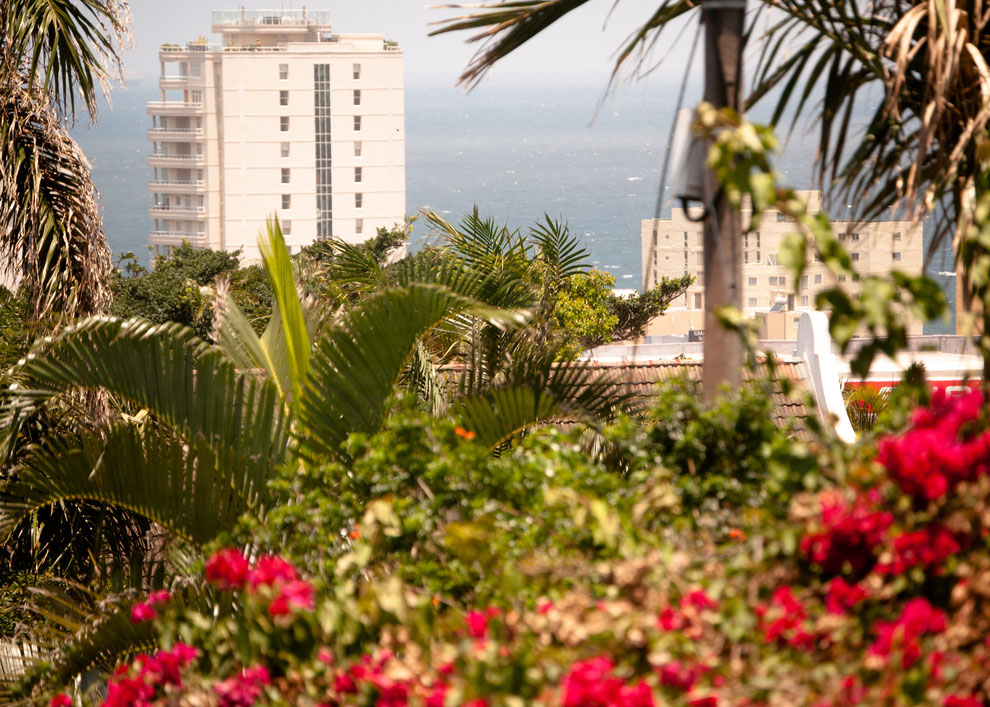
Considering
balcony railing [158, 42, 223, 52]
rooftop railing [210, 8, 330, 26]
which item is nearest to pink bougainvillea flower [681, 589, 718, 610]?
balcony railing [158, 42, 223, 52]

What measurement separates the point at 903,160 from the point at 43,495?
392 centimetres

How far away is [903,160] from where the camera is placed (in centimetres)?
462

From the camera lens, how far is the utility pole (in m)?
3.46

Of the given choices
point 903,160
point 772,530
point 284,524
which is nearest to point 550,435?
point 284,524

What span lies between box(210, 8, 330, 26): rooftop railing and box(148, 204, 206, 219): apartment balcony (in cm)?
2254

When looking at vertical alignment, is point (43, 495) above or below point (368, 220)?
below

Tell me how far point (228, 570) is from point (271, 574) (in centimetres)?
24

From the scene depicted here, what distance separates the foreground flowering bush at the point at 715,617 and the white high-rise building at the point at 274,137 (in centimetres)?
11840

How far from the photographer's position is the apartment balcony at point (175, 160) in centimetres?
12075

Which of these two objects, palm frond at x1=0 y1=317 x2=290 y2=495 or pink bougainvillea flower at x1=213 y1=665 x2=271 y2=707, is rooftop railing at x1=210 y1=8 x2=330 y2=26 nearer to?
palm frond at x1=0 y1=317 x2=290 y2=495

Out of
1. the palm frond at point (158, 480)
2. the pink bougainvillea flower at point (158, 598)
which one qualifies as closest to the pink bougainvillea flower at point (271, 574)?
the pink bougainvillea flower at point (158, 598)

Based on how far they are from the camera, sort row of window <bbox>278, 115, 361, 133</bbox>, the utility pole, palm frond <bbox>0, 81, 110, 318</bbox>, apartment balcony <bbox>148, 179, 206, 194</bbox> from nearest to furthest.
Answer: the utility pole < palm frond <bbox>0, 81, 110, 318</bbox> < row of window <bbox>278, 115, 361, 133</bbox> < apartment balcony <bbox>148, 179, 206, 194</bbox>

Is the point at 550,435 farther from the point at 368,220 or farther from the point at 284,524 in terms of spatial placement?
the point at 368,220

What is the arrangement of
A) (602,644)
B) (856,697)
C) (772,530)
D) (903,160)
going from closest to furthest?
(856,697), (602,644), (772,530), (903,160)
